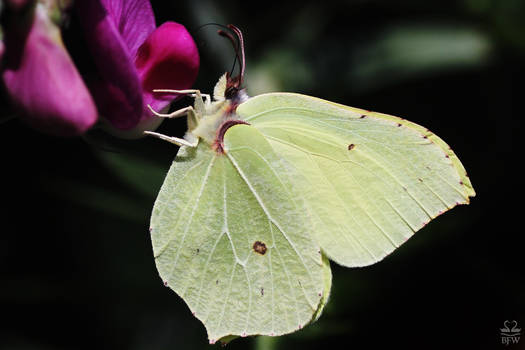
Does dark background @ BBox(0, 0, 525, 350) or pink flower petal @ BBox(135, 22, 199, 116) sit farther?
dark background @ BBox(0, 0, 525, 350)

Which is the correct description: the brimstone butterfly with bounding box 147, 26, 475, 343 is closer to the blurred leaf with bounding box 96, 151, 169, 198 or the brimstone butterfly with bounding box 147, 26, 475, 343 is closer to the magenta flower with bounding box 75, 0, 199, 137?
the magenta flower with bounding box 75, 0, 199, 137

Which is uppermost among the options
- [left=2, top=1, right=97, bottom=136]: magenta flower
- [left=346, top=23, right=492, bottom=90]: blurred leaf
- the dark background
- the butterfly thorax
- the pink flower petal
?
[left=2, top=1, right=97, bottom=136]: magenta flower

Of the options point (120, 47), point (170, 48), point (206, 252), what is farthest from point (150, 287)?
point (120, 47)

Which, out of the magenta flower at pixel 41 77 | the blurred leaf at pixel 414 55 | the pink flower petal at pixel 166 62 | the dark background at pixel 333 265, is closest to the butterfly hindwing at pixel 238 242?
the pink flower petal at pixel 166 62

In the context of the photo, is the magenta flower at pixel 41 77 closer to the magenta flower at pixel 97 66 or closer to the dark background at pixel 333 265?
the magenta flower at pixel 97 66

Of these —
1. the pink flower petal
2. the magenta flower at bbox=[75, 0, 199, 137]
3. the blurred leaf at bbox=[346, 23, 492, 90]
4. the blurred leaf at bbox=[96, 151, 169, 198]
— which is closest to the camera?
the magenta flower at bbox=[75, 0, 199, 137]

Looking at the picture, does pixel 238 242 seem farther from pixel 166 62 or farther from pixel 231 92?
pixel 166 62

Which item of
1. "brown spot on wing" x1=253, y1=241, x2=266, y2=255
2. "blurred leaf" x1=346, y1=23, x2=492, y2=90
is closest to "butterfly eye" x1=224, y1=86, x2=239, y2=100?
"brown spot on wing" x1=253, y1=241, x2=266, y2=255
